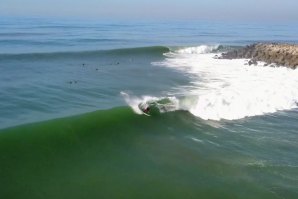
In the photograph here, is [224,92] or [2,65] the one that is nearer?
[224,92]

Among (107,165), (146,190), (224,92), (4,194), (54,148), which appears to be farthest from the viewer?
(224,92)

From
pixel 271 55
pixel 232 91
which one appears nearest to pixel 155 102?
pixel 232 91

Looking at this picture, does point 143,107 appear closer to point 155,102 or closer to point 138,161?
point 155,102

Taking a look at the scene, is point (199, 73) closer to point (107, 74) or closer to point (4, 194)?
point (107, 74)

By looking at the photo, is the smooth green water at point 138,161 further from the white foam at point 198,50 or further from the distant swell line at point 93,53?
the white foam at point 198,50

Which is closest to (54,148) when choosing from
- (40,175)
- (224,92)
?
(40,175)

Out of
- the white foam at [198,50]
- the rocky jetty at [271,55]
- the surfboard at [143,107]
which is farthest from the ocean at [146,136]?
the white foam at [198,50]

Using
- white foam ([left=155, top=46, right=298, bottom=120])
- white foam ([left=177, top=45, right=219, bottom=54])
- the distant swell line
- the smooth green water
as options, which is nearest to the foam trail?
white foam ([left=155, top=46, right=298, bottom=120])
